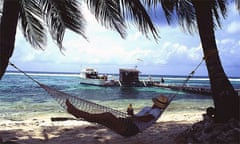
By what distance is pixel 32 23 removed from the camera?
163 inches

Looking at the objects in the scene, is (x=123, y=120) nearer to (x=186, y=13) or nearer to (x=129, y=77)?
(x=186, y=13)

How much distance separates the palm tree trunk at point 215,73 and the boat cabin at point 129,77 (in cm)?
2353

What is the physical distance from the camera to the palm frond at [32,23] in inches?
153

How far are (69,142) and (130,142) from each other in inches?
31.7

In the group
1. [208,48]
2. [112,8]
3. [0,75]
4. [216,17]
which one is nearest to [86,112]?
[0,75]

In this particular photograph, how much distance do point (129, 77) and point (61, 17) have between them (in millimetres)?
23575

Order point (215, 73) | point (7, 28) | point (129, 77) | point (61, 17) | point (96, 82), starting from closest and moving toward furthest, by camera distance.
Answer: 1. point (7, 28)
2. point (215, 73)
3. point (61, 17)
4. point (129, 77)
5. point (96, 82)

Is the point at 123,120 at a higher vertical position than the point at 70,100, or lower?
lower

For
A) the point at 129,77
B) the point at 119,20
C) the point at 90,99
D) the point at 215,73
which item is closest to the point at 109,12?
the point at 119,20

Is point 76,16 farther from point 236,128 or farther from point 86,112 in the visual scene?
point 236,128

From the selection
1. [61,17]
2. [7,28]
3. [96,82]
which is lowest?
[96,82]

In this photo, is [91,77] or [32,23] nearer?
[32,23]

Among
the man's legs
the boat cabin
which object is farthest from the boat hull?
the man's legs

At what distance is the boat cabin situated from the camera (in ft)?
88.5
